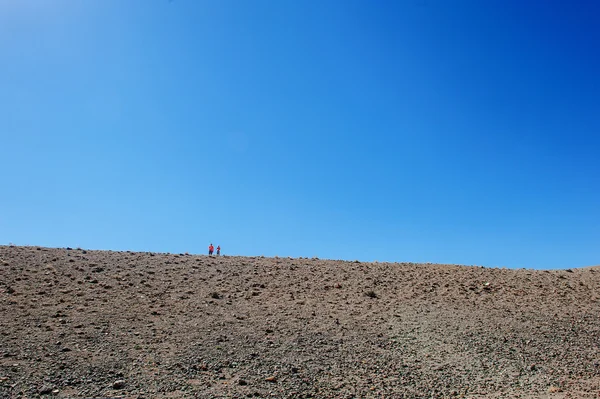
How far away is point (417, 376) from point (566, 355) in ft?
17.5

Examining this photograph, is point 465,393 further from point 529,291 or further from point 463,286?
point 529,291

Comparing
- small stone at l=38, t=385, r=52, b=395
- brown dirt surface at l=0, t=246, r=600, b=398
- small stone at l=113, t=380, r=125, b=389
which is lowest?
small stone at l=38, t=385, r=52, b=395

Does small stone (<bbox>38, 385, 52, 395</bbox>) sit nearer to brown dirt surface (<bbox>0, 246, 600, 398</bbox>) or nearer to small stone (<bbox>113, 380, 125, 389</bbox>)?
brown dirt surface (<bbox>0, 246, 600, 398</bbox>)

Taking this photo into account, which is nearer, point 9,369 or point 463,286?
point 9,369

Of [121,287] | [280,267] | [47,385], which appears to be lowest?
[47,385]

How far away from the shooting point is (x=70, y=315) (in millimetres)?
13227

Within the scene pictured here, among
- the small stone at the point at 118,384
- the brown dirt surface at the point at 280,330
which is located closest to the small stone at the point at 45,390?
the brown dirt surface at the point at 280,330

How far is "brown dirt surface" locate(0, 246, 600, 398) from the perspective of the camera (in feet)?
32.7

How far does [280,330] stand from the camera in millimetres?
13281

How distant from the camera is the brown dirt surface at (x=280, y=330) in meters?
9.96

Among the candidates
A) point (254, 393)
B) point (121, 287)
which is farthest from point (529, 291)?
point (121, 287)

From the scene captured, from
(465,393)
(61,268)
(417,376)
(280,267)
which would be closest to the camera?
(465,393)

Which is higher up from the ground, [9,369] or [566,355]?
[566,355]

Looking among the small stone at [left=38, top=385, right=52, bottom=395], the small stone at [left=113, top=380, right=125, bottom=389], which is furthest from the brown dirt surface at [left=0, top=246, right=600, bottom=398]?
the small stone at [left=38, top=385, right=52, bottom=395]
